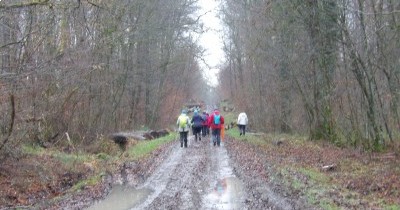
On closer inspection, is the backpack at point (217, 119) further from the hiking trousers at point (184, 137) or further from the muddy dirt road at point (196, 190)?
the muddy dirt road at point (196, 190)

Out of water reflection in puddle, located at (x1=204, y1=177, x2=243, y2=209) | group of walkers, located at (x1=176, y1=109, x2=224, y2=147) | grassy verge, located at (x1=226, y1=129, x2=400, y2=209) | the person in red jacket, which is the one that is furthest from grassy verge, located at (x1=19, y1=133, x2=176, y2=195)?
grassy verge, located at (x1=226, y1=129, x2=400, y2=209)

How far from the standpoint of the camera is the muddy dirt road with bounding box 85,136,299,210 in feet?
40.9

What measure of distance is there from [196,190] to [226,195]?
1.11 m

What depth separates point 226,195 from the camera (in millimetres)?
13570

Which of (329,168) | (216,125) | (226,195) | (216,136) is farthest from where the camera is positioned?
(216,136)

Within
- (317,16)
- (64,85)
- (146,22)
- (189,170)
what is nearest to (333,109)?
(317,16)

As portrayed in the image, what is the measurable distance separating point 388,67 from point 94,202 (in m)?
12.6

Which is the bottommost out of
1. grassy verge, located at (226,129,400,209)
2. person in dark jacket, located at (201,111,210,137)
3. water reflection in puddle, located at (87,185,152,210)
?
water reflection in puddle, located at (87,185,152,210)

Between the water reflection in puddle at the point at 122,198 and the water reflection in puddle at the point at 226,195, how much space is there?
6.01 ft

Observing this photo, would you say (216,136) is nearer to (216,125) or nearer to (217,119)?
(216,125)

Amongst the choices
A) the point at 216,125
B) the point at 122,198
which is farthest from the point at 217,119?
the point at 122,198

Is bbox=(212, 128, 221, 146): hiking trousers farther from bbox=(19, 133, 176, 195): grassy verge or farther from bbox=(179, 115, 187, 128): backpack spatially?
bbox=(19, 133, 176, 195): grassy verge

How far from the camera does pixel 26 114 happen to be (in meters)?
20.5

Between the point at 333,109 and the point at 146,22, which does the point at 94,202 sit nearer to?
the point at 333,109
